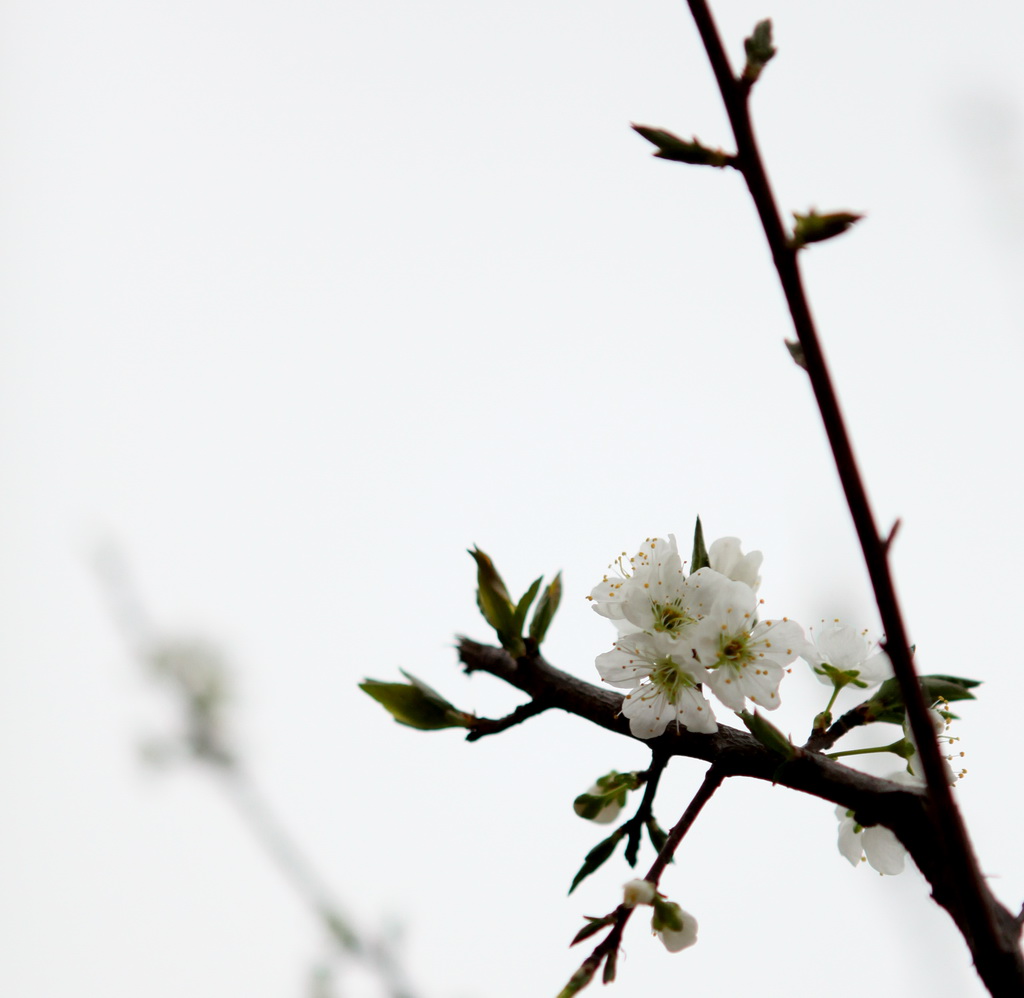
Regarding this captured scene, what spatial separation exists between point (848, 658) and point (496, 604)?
1.17ft

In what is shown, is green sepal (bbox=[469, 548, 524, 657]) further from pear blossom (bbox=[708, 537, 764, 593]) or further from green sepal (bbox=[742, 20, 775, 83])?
green sepal (bbox=[742, 20, 775, 83])

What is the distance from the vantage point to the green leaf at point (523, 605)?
592mm

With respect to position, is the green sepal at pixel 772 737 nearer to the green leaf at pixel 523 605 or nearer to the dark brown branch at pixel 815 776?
the dark brown branch at pixel 815 776

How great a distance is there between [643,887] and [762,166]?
0.43 m

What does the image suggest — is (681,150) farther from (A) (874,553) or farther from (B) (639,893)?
(B) (639,893)

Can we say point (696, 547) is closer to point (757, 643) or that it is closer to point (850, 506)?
point (757, 643)

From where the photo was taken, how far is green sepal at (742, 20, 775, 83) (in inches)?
17.4

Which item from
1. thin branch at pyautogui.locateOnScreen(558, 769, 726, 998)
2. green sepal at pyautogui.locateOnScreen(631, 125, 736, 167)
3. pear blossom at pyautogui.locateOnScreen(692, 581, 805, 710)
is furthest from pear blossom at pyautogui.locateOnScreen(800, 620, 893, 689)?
green sepal at pyautogui.locateOnScreen(631, 125, 736, 167)

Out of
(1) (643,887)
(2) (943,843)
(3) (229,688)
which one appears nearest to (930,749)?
(2) (943,843)

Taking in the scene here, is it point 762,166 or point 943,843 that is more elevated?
point 762,166

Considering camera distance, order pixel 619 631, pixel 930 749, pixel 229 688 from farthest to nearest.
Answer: pixel 229 688 → pixel 619 631 → pixel 930 749

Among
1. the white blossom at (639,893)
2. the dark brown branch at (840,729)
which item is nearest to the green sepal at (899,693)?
the dark brown branch at (840,729)

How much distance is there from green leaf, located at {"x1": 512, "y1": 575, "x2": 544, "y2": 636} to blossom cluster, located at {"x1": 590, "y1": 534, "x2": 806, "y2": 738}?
7 cm

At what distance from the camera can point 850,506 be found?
41cm
